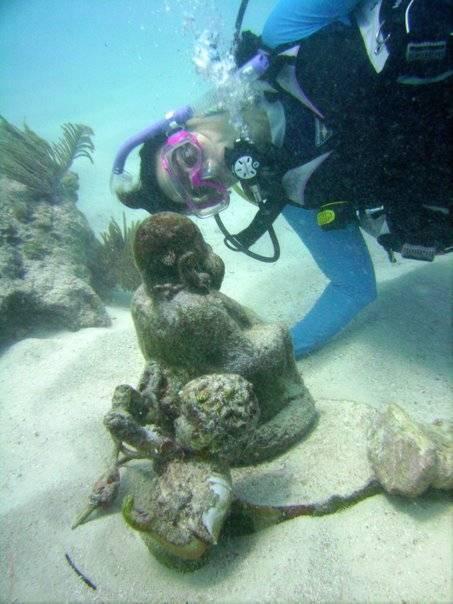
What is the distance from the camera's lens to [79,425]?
282 cm

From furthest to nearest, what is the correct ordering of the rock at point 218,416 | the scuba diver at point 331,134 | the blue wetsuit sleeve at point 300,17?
the blue wetsuit sleeve at point 300,17, the scuba diver at point 331,134, the rock at point 218,416

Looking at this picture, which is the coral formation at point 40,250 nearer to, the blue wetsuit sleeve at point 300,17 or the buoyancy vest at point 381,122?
the buoyancy vest at point 381,122

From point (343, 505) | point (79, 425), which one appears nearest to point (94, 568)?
point (79, 425)

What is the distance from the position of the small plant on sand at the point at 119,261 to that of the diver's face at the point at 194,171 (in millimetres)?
2280

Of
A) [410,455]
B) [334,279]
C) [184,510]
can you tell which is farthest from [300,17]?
[184,510]

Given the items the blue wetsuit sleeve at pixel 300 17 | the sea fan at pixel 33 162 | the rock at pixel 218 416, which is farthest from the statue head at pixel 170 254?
the sea fan at pixel 33 162

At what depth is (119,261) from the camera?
5535mm

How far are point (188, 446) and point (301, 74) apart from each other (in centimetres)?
277

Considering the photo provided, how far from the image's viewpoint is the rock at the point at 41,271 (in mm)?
4141

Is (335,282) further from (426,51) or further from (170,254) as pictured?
(170,254)

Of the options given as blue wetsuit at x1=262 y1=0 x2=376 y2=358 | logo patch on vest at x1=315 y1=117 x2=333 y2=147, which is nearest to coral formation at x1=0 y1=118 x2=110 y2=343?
blue wetsuit at x1=262 y1=0 x2=376 y2=358

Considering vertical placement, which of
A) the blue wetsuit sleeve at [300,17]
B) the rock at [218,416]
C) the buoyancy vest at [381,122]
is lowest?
the rock at [218,416]

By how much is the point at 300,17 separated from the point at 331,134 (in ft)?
3.51

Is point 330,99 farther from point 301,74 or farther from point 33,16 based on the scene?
point 33,16
